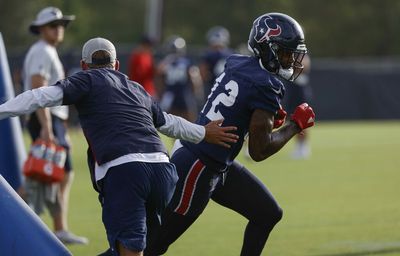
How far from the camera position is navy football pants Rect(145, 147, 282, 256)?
575 centimetres

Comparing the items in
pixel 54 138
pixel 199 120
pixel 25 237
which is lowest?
pixel 54 138

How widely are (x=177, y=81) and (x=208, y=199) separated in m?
11.6

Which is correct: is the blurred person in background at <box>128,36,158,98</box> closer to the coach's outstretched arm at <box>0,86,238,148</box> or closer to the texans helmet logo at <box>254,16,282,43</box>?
the texans helmet logo at <box>254,16,282,43</box>

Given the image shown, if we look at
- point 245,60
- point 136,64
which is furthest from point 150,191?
point 136,64

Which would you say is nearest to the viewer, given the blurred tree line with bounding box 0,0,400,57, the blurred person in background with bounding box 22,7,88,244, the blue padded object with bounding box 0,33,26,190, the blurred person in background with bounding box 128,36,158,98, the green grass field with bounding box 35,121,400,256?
the green grass field with bounding box 35,121,400,256

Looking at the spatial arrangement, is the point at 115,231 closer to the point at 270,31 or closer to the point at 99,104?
the point at 99,104

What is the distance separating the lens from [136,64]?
16.3 meters

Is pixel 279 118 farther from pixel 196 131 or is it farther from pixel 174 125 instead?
pixel 174 125

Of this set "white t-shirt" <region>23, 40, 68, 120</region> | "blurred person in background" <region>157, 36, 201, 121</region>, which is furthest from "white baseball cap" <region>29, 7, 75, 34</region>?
"blurred person in background" <region>157, 36, 201, 121</region>

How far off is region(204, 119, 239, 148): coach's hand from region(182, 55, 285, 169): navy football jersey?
0.46 ft

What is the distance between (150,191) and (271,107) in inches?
35.0

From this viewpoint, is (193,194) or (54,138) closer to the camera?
(193,194)

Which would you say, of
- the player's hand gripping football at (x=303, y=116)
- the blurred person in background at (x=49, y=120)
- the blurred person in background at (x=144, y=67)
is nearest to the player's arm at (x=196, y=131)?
the player's hand gripping football at (x=303, y=116)

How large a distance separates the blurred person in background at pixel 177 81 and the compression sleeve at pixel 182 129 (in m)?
11.6
